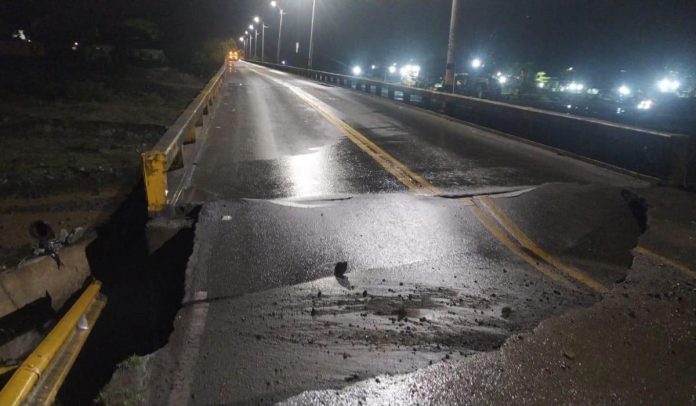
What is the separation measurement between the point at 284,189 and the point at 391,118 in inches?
407

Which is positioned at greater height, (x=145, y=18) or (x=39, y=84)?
(x=145, y=18)

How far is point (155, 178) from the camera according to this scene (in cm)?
603

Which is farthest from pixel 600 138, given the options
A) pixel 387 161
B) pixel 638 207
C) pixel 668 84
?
pixel 668 84

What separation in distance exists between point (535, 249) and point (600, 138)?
5939 millimetres

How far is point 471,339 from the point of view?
3.96 metres

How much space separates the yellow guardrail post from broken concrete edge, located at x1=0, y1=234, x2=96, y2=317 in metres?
1.00

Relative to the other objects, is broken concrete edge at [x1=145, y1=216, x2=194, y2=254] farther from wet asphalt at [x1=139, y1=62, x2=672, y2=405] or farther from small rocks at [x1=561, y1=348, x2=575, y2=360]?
small rocks at [x1=561, y1=348, x2=575, y2=360]

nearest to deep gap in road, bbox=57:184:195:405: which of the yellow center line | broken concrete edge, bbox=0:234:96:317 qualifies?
broken concrete edge, bbox=0:234:96:317

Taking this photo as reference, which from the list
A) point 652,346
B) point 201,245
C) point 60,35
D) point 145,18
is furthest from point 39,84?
point 145,18

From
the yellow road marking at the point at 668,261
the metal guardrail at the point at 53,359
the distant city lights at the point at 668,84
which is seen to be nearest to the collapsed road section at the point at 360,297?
the yellow road marking at the point at 668,261

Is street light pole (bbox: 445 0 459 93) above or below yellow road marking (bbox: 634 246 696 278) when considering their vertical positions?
above

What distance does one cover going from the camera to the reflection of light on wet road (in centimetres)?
796

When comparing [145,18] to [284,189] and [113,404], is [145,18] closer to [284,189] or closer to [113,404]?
[284,189]

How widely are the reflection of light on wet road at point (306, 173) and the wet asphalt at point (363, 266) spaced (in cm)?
5
